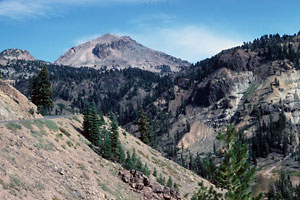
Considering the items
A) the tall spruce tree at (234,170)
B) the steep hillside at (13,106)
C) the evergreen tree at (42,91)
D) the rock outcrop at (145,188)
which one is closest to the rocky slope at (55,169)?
the rock outcrop at (145,188)

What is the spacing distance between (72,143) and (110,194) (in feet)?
33.6

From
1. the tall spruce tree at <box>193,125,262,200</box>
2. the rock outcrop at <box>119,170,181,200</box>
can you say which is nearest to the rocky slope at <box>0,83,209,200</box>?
the rock outcrop at <box>119,170,181,200</box>

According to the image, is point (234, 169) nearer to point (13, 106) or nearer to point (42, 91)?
point (13, 106)

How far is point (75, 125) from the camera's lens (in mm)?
48812

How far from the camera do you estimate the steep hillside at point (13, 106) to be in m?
41.3

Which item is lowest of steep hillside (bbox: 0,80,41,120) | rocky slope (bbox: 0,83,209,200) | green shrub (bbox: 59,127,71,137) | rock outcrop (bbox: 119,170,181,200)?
rock outcrop (bbox: 119,170,181,200)

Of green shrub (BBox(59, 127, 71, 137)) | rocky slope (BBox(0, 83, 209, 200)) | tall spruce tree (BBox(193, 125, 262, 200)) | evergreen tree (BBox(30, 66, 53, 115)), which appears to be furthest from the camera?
evergreen tree (BBox(30, 66, 53, 115))

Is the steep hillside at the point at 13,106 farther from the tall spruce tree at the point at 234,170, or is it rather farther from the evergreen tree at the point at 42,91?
the tall spruce tree at the point at 234,170

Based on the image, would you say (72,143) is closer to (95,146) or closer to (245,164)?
(95,146)

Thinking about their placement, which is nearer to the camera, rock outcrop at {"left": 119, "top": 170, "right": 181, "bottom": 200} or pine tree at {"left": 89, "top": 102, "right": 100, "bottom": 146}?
rock outcrop at {"left": 119, "top": 170, "right": 181, "bottom": 200}

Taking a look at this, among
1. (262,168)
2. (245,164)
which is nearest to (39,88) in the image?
(245,164)

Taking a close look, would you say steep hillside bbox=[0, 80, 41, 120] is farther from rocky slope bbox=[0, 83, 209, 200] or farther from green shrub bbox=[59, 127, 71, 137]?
green shrub bbox=[59, 127, 71, 137]

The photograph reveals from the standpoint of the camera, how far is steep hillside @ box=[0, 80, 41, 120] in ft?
136

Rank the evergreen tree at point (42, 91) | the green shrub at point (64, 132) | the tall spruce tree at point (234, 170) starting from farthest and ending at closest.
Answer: the evergreen tree at point (42, 91) → the green shrub at point (64, 132) → the tall spruce tree at point (234, 170)
